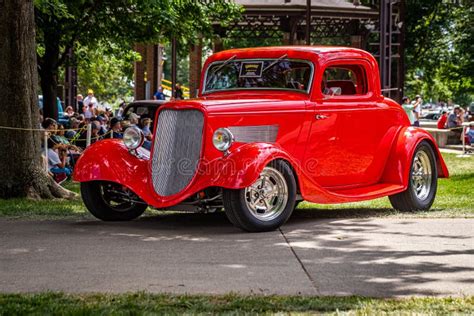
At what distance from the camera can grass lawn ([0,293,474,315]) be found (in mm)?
6152

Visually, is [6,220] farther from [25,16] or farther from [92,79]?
[92,79]

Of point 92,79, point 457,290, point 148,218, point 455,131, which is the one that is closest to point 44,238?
point 148,218

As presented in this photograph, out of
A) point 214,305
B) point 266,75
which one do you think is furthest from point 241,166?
point 214,305

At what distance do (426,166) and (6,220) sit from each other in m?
5.23

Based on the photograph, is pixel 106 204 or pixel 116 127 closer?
pixel 106 204

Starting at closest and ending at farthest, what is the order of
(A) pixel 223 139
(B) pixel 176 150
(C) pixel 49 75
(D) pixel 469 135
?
1. (A) pixel 223 139
2. (B) pixel 176 150
3. (C) pixel 49 75
4. (D) pixel 469 135

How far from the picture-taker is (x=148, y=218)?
11695mm

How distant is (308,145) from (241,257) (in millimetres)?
2943

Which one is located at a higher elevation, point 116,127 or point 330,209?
point 116,127

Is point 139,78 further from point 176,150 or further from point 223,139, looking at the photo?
point 223,139

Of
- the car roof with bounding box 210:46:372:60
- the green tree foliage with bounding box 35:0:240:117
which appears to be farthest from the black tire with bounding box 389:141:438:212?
the green tree foliage with bounding box 35:0:240:117

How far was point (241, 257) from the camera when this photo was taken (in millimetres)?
8391

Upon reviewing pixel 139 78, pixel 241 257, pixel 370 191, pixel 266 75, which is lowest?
pixel 241 257

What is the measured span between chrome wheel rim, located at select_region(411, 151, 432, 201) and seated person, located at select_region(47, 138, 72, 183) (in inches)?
277
